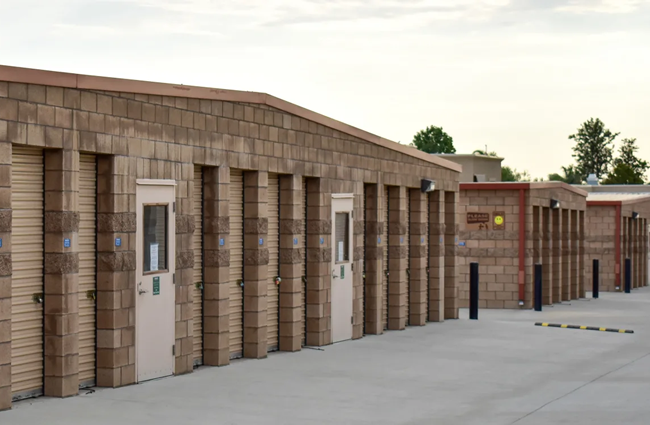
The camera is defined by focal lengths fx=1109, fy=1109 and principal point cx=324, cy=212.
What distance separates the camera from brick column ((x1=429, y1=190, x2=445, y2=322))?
2398cm

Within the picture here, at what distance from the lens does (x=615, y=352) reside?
1836 cm

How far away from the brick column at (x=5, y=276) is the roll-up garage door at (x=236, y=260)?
517 cm

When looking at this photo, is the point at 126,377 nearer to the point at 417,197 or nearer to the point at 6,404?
the point at 6,404

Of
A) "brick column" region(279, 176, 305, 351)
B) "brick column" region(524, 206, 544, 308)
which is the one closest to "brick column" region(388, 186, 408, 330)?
"brick column" region(279, 176, 305, 351)

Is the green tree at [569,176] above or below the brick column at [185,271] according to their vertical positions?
above

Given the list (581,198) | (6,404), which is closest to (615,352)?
(6,404)

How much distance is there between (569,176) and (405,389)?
122m

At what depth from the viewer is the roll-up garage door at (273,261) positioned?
17.2 m

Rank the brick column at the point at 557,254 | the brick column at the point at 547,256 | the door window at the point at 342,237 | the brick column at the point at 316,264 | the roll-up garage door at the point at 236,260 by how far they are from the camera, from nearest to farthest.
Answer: the roll-up garage door at the point at 236,260
the brick column at the point at 316,264
the door window at the point at 342,237
the brick column at the point at 547,256
the brick column at the point at 557,254

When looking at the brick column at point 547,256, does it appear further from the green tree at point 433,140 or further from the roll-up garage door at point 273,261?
the green tree at point 433,140

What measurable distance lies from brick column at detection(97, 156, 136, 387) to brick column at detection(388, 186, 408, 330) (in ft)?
31.0

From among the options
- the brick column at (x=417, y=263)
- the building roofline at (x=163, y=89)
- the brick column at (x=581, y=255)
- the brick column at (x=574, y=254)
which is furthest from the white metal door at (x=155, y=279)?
the brick column at (x=581, y=255)

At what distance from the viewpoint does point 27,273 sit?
1198 cm

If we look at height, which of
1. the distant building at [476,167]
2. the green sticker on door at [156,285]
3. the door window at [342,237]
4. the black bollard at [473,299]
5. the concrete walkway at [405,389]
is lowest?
the concrete walkway at [405,389]
